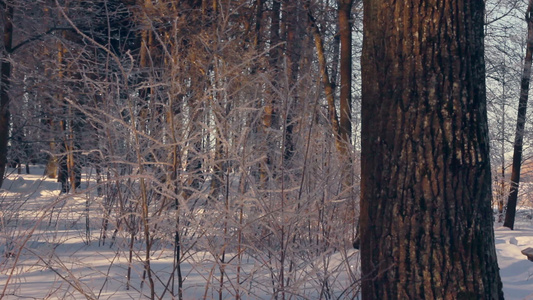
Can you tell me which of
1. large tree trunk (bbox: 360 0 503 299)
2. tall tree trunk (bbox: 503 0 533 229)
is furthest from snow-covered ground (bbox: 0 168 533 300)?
tall tree trunk (bbox: 503 0 533 229)

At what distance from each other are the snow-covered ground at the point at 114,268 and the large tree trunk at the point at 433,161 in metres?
0.48

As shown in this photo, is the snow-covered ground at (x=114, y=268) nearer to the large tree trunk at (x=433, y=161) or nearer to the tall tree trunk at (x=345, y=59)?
the large tree trunk at (x=433, y=161)

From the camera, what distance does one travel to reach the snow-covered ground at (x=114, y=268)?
3.36 metres

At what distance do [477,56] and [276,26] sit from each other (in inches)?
457

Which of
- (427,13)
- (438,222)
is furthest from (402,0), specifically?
(438,222)

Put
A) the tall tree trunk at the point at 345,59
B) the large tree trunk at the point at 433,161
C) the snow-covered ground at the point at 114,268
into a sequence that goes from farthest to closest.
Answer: the tall tree trunk at the point at 345,59, the snow-covered ground at the point at 114,268, the large tree trunk at the point at 433,161

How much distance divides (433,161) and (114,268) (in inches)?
140

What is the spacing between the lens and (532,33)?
14.4 meters

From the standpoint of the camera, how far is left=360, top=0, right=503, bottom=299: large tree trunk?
267 centimetres

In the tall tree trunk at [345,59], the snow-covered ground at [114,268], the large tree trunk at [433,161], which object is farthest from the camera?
the tall tree trunk at [345,59]

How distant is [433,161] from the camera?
2684 mm

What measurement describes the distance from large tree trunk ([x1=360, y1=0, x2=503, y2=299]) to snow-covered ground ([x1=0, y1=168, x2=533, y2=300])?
480 millimetres

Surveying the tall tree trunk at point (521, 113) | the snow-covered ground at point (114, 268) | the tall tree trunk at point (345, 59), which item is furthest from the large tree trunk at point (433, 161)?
the tall tree trunk at point (521, 113)

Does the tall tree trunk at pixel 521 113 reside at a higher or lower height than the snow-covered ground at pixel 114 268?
higher
